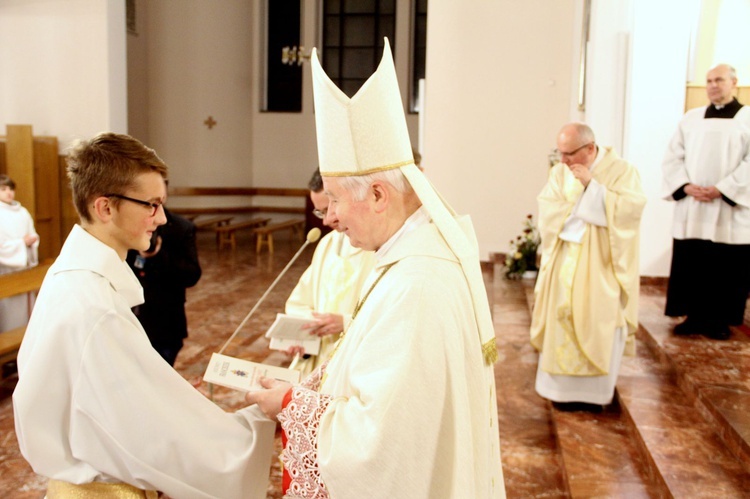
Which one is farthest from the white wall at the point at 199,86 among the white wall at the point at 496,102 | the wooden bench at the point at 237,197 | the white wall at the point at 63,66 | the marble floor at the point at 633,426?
the marble floor at the point at 633,426

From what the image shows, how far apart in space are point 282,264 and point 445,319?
9.86m

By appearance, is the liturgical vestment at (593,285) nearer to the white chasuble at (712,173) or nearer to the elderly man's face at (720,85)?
the white chasuble at (712,173)

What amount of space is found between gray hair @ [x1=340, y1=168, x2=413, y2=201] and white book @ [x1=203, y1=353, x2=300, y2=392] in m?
1.10

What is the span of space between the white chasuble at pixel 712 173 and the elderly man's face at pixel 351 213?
169 inches

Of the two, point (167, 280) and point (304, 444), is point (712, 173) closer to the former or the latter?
point (167, 280)

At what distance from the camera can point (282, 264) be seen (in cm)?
1130

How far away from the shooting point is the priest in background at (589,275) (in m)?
4.49

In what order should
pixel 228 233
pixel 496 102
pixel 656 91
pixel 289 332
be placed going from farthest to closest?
pixel 228 233 → pixel 496 102 → pixel 656 91 → pixel 289 332

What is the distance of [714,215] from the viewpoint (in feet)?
17.4

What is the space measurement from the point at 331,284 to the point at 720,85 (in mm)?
3566

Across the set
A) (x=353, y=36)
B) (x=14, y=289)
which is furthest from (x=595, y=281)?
(x=353, y=36)

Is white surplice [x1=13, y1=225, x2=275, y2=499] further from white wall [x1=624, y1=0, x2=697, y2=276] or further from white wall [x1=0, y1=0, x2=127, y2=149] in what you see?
white wall [x1=0, y1=0, x2=127, y2=149]

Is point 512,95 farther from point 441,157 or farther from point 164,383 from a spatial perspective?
point 164,383

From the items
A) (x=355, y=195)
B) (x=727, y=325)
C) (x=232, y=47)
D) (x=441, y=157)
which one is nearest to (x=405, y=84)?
(x=232, y=47)
